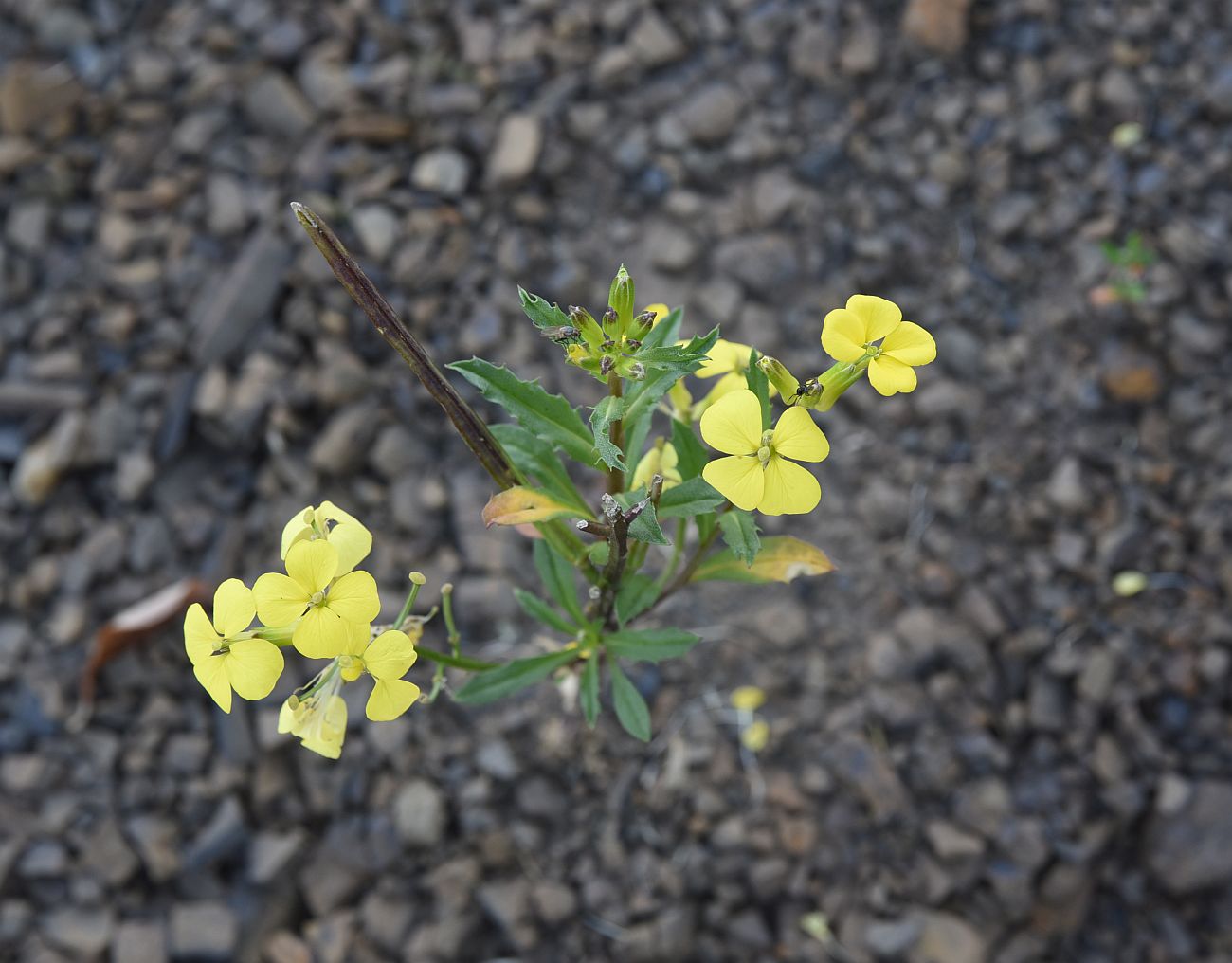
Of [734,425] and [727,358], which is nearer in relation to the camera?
[734,425]

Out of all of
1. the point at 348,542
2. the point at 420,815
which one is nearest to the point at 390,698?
the point at 348,542

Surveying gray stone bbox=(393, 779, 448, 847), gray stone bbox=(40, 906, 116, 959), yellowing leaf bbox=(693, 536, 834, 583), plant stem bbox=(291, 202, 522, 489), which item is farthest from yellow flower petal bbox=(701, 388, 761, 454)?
gray stone bbox=(40, 906, 116, 959)

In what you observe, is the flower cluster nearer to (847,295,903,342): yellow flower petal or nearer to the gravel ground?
(847,295,903,342): yellow flower petal

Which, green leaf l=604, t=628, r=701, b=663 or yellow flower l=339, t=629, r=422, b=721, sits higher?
yellow flower l=339, t=629, r=422, b=721

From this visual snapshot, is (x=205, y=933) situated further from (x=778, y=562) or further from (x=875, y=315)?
(x=875, y=315)

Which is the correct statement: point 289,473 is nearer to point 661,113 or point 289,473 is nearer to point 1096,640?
point 661,113
